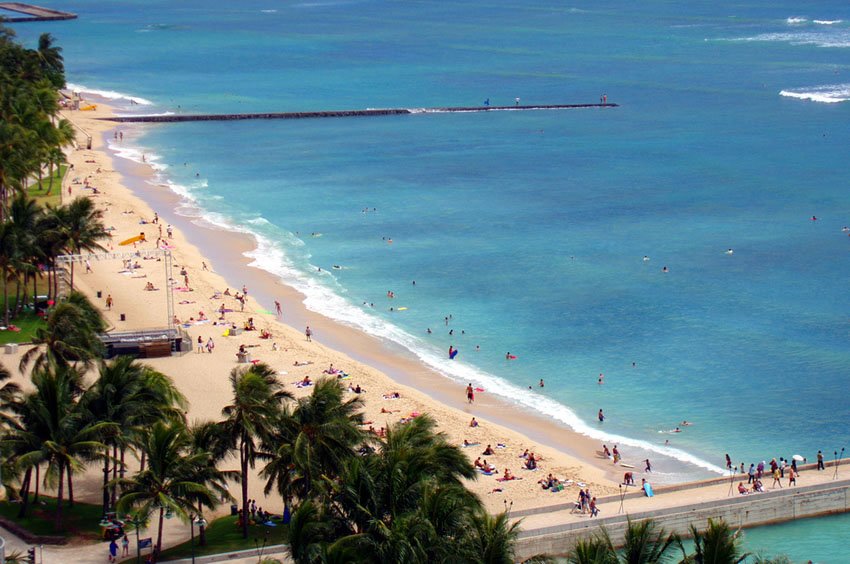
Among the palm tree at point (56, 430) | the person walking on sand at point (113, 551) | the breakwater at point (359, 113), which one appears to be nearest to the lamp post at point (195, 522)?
the person walking on sand at point (113, 551)

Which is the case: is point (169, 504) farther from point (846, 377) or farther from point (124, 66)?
point (124, 66)

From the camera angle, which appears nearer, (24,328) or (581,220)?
(24,328)

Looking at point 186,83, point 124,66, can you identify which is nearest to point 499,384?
point 186,83

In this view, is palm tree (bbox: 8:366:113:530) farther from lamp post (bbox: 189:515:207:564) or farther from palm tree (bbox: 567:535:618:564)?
palm tree (bbox: 567:535:618:564)

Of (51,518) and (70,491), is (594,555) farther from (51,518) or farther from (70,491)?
(51,518)

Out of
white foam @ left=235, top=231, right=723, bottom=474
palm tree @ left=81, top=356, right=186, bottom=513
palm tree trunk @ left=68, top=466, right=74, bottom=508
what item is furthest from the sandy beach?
palm tree @ left=81, top=356, right=186, bottom=513

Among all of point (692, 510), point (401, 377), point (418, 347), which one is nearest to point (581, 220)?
point (418, 347)
